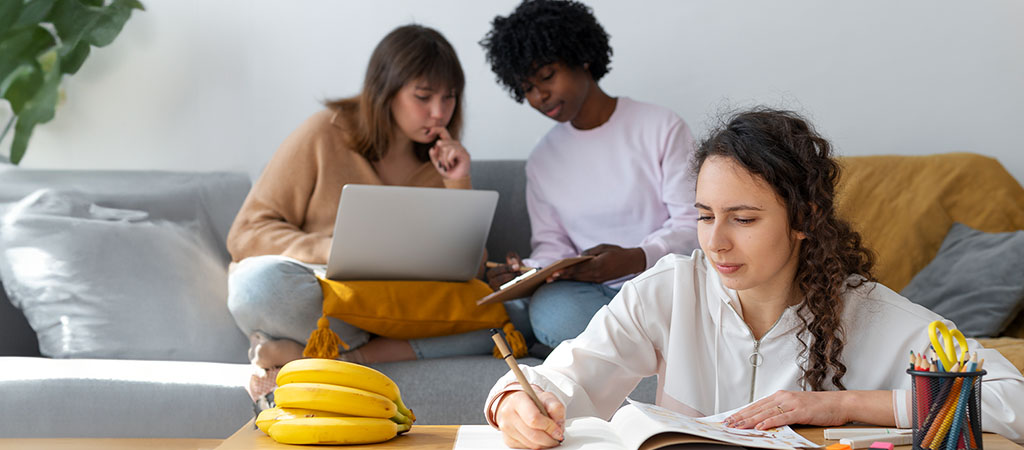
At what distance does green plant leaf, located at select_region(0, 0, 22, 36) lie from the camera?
97.8 inches

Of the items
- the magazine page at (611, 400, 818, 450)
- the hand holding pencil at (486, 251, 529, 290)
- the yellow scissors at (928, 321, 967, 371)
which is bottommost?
the hand holding pencil at (486, 251, 529, 290)

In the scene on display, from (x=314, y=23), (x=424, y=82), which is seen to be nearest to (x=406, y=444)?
(x=424, y=82)

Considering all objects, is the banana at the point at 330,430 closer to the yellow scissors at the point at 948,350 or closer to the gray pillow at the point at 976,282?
the yellow scissors at the point at 948,350

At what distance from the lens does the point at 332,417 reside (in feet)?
3.16

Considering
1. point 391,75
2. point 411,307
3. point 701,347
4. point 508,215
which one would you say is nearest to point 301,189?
point 391,75

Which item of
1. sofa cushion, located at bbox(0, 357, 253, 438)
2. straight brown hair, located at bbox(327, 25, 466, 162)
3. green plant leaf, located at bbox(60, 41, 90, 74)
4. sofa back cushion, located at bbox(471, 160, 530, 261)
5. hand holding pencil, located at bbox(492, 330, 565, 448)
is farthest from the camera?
green plant leaf, located at bbox(60, 41, 90, 74)

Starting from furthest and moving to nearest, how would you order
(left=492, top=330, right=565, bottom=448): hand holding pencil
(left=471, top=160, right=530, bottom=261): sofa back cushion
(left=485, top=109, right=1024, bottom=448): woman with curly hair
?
(left=471, top=160, right=530, bottom=261): sofa back cushion
(left=485, top=109, right=1024, bottom=448): woman with curly hair
(left=492, top=330, right=565, bottom=448): hand holding pencil

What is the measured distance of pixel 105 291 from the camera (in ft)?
6.75

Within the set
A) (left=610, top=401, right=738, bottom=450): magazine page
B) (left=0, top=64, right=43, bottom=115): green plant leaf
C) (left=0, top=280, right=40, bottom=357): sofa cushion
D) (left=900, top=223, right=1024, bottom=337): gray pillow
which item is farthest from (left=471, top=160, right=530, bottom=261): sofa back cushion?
(left=610, top=401, right=738, bottom=450): magazine page

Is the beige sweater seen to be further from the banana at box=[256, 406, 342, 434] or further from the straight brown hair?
the banana at box=[256, 406, 342, 434]

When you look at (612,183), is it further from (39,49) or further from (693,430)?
(39,49)

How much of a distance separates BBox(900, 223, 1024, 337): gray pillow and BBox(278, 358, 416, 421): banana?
152cm

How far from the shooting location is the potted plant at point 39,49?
2502 millimetres

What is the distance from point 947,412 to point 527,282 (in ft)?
3.62
